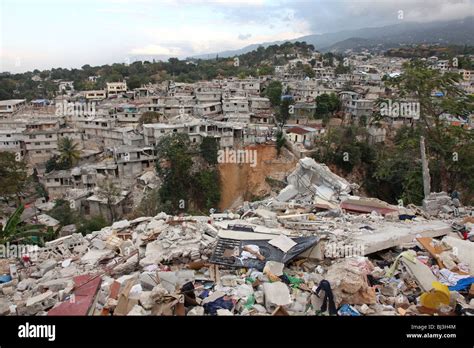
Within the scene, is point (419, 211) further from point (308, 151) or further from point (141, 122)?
point (141, 122)

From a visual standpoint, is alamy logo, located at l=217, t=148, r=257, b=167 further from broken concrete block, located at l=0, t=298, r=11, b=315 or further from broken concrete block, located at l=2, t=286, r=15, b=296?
broken concrete block, located at l=0, t=298, r=11, b=315

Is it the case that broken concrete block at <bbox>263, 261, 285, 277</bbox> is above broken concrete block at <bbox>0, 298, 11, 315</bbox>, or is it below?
above

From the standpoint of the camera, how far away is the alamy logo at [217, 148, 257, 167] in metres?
22.4

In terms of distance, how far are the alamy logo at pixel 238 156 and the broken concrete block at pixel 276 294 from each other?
58.1ft

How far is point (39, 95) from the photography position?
140 feet

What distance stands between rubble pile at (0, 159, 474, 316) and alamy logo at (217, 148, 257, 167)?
46.4ft

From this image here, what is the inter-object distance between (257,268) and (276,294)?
869mm

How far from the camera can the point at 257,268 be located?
5289mm

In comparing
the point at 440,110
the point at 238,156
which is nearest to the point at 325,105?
the point at 238,156
